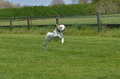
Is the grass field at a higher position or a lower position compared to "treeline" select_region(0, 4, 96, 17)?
lower

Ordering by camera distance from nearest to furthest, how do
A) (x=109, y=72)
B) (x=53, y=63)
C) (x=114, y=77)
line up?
1. (x=114, y=77)
2. (x=109, y=72)
3. (x=53, y=63)

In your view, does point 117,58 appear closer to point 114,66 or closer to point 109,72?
point 114,66

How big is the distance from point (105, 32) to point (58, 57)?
28.3 ft

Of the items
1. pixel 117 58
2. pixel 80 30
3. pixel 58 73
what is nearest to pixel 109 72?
pixel 58 73

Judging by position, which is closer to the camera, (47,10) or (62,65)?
(62,65)

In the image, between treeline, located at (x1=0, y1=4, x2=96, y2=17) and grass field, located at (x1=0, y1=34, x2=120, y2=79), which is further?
treeline, located at (x1=0, y1=4, x2=96, y2=17)

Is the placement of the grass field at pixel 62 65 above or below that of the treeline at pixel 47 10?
below

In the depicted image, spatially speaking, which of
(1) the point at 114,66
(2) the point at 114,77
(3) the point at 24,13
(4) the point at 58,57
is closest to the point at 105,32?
(4) the point at 58,57

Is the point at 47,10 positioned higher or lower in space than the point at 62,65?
higher

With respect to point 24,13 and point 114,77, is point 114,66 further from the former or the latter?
point 24,13

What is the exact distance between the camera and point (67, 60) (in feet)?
28.3

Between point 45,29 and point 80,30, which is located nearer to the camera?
point 80,30

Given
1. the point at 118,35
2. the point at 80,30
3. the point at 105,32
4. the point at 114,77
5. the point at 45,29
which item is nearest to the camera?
the point at 114,77

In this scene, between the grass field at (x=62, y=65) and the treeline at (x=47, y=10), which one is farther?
the treeline at (x=47, y=10)
